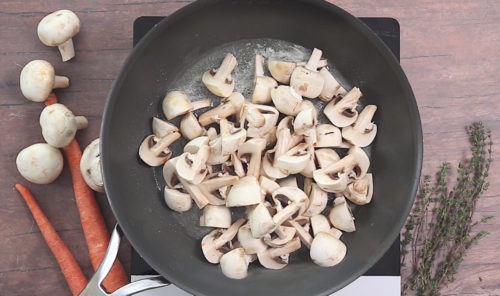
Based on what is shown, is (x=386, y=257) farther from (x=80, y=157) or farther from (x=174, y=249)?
(x=80, y=157)

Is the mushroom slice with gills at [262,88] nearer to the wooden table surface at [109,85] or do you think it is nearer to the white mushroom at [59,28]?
the wooden table surface at [109,85]

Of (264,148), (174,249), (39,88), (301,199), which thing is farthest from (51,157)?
(301,199)

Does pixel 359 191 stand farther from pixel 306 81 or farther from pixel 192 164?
pixel 192 164

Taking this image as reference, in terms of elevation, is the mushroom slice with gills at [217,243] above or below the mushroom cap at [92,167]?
below

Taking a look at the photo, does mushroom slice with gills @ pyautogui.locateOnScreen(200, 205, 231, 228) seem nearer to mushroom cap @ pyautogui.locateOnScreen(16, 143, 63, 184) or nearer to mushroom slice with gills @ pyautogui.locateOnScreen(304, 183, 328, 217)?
mushroom slice with gills @ pyautogui.locateOnScreen(304, 183, 328, 217)

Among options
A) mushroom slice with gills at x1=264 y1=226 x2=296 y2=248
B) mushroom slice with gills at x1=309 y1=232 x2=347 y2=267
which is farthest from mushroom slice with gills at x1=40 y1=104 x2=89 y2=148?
mushroom slice with gills at x1=309 y1=232 x2=347 y2=267

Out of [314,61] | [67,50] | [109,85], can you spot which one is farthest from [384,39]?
[67,50]

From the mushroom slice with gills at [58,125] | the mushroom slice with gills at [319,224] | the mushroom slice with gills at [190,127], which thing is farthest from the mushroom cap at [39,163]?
the mushroom slice with gills at [319,224]
